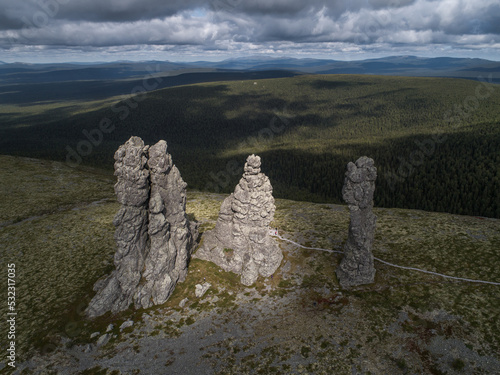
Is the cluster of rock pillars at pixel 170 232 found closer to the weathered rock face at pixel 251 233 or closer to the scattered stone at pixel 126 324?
the weathered rock face at pixel 251 233

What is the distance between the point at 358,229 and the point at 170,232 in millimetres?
26553

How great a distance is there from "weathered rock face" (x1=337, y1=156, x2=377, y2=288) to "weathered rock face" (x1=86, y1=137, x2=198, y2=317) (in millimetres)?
23369

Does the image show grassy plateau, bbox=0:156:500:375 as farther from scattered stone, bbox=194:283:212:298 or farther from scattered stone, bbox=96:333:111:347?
scattered stone, bbox=194:283:212:298

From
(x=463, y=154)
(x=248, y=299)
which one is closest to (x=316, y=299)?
(x=248, y=299)

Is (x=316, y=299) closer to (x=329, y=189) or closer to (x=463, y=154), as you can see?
(x=329, y=189)

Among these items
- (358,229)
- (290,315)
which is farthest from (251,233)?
(358,229)

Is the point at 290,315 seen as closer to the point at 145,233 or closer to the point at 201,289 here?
the point at 201,289

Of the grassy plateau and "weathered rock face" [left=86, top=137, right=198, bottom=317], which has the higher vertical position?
→ "weathered rock face" [left=86, top=137, right=198, bottom=317]

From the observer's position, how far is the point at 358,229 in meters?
39.1

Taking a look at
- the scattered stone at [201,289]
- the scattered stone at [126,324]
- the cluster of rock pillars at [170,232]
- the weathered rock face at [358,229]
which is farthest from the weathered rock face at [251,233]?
the scattered stone at [126,324]

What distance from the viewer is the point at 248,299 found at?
38375 millimetres

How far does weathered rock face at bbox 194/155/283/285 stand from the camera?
4238 centimetres

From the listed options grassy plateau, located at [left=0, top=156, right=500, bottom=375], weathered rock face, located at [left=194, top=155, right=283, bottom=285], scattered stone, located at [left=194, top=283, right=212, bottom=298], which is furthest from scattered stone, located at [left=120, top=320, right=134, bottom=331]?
weathered rock face, located at [left=194, top=155, right=283, bottom=285]

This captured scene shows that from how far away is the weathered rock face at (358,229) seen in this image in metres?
38.2
